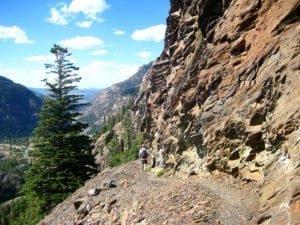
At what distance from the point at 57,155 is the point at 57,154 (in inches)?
4.6

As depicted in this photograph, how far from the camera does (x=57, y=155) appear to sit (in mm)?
45500

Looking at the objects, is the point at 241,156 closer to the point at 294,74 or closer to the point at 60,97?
the point at 294,74

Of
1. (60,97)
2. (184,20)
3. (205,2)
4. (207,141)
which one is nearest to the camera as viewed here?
(207,141)

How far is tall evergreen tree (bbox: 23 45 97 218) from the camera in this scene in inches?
1732

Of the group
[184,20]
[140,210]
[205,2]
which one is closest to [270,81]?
[140,210]

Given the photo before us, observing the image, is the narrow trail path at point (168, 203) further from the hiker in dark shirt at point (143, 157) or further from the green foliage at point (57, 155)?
the green foliage at point (57, 155)

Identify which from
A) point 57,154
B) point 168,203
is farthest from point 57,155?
point 168,203

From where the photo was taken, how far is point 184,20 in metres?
39.4

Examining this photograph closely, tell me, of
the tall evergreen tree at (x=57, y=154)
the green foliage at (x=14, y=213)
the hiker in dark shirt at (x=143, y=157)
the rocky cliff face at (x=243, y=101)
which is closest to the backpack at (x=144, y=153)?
the hiker in dark shirt at (x=143, y=157)

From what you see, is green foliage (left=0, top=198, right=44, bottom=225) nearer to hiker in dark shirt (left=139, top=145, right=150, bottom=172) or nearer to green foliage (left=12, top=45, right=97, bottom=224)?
green foliage (left=12, top=45, right=97, bottom=224)

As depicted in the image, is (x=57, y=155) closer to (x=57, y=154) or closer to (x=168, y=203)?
(x=57, y=154)

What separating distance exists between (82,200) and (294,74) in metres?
19.2

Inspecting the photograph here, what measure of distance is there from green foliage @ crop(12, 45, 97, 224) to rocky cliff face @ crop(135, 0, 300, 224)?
14.2 m

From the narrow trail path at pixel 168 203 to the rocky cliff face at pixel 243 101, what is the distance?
987 mm
